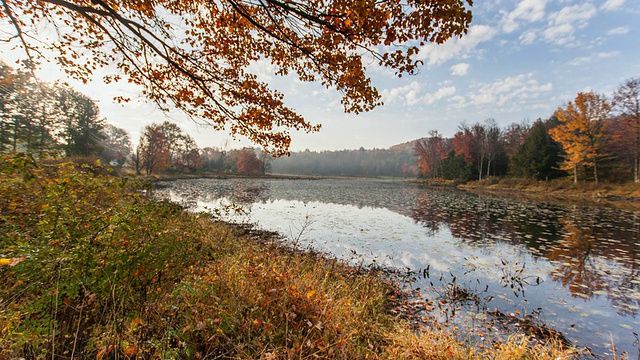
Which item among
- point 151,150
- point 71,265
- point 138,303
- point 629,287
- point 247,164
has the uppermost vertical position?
point 151,150

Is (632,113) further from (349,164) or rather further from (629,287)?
(349,164)

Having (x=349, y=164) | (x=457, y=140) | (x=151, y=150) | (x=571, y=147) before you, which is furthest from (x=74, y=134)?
(x=349, y=164)

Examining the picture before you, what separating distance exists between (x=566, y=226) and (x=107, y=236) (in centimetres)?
1756

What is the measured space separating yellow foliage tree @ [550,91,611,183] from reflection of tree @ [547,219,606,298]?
2335 cm

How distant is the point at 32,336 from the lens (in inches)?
76.1

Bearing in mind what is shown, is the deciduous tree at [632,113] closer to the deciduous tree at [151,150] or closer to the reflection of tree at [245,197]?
the reflection of tree at [245,197]

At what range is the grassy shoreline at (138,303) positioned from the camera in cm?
227

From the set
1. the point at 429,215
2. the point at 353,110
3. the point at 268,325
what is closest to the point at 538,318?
the point at 268,325

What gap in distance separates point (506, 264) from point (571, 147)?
104 feet

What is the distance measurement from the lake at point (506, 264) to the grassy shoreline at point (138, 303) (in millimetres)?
1438

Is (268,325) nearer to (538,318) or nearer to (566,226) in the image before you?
(538,318)

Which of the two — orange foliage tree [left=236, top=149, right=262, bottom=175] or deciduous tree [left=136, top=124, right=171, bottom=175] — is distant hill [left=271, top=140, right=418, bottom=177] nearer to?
orange foliage tree [left=236, top=149, right=262, bottom=175]

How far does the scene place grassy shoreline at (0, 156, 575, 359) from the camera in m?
2.27

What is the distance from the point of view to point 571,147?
2772 centimetres
